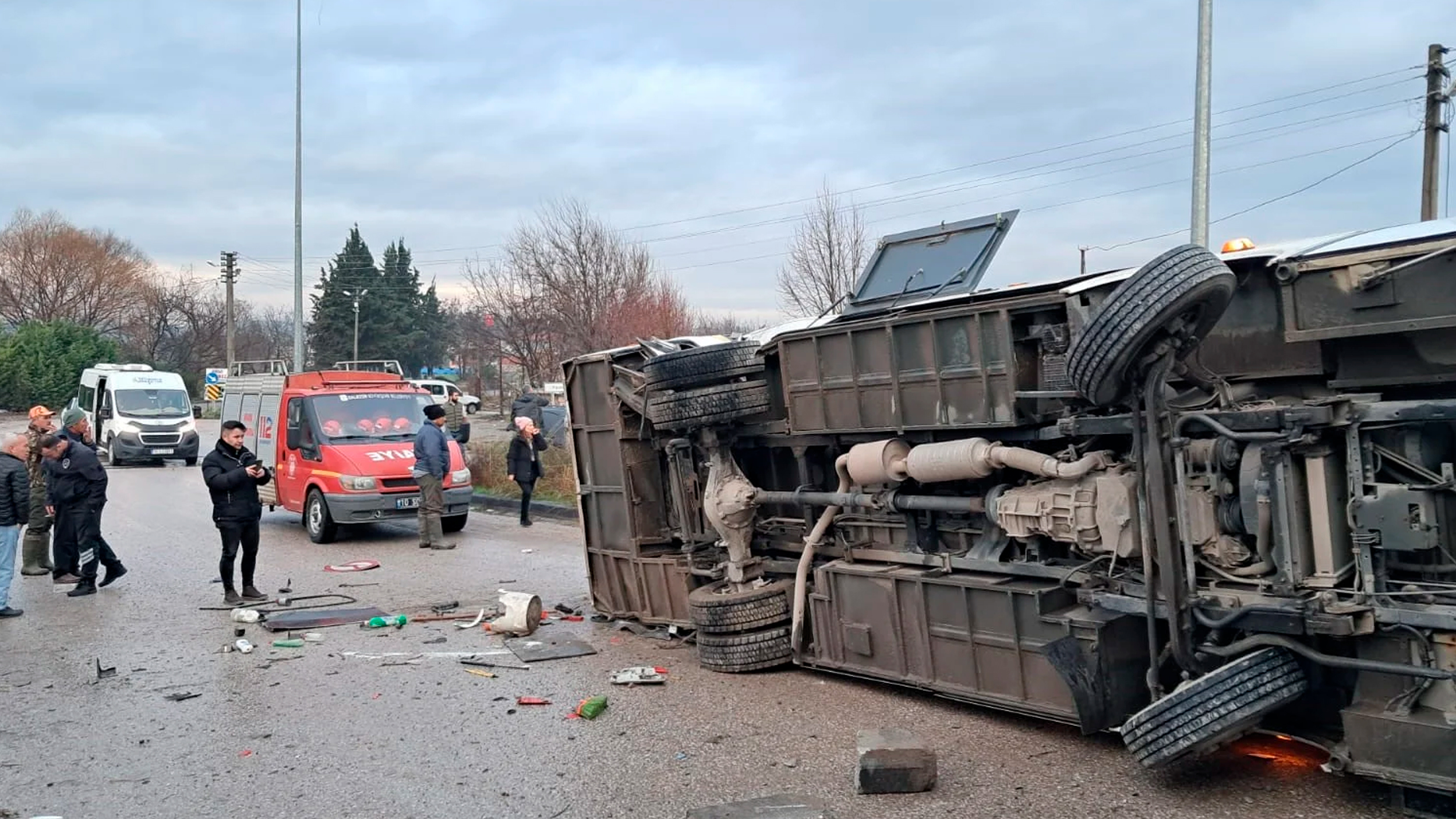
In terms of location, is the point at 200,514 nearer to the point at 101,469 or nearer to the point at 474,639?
the point at 101,469

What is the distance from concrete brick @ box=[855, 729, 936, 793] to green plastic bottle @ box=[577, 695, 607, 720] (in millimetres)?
1860

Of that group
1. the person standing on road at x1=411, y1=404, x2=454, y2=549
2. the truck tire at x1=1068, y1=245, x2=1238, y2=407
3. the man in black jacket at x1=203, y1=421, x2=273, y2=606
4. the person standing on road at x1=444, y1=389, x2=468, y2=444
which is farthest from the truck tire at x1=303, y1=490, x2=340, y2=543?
the truck tire at x1=1068, y1=245, x2=1238, y2=407

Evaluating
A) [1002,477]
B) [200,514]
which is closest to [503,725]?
[1002,477]

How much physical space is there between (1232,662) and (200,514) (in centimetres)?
1664

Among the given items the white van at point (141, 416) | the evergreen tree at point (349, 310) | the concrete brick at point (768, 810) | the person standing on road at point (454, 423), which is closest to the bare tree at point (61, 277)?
the evergreen tree at point (349, 310)

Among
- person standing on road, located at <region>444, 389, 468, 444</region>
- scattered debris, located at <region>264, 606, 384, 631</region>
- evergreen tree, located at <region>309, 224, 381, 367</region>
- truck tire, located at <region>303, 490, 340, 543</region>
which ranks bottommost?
scattered debris, located at <region>264, 606, 384, 631</region>

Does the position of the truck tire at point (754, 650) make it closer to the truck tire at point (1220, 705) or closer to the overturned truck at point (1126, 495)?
the overturned truck at point (1126, 495)

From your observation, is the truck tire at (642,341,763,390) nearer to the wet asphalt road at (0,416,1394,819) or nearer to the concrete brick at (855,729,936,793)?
the wet asphalt road at (0,416,1394,819)

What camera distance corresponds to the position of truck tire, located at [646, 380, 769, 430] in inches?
297

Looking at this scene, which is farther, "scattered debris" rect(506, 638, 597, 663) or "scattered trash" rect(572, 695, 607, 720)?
"scattered debris" rect(506, 638, 597, 663)

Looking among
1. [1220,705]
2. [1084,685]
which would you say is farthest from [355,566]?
[1220,705]

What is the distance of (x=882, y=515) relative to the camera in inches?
277

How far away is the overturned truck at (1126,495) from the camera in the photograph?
4.65 metres

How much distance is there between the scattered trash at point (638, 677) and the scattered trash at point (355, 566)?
597cm
